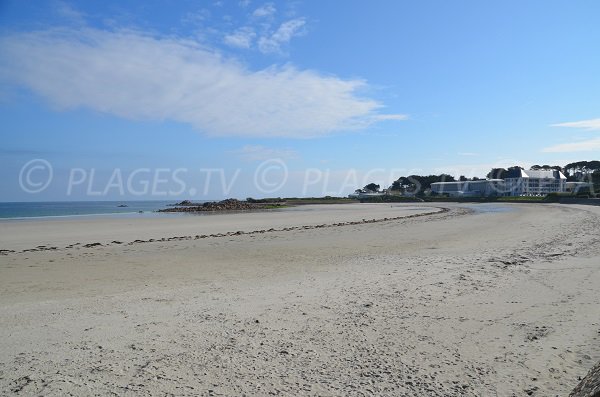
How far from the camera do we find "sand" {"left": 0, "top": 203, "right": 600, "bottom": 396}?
4066 millimetres

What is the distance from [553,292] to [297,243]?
9.91 m

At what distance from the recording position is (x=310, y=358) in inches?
182

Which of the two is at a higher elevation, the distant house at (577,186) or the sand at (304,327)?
the distant house at (577,186)

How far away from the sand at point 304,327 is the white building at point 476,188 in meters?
111

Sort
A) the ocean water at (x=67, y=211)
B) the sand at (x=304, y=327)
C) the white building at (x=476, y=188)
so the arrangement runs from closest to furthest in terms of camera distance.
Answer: the sand at (x=304, y=327), the ocean water at (x=67, y=211), the white building at (x=476, y=188)

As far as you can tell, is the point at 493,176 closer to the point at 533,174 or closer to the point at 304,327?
the point at 533,174

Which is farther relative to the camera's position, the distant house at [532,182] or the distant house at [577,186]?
the distant house at [532,182]

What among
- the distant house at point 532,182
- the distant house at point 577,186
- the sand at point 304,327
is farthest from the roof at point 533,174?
the sand at point 304,327

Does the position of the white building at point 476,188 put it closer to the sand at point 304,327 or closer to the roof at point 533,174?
the roof at point 533,174

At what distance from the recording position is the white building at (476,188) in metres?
113

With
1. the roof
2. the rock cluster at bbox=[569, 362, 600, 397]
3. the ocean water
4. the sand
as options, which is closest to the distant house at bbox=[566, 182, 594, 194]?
the roof

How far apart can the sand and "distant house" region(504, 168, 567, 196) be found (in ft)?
355

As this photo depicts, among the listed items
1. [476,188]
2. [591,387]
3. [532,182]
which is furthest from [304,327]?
[476,188]

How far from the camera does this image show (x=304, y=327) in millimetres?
5652
